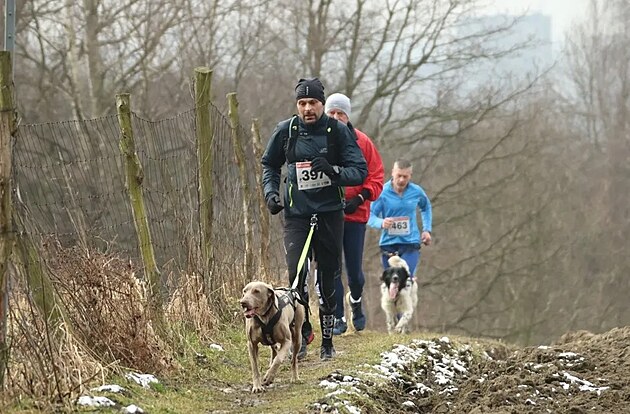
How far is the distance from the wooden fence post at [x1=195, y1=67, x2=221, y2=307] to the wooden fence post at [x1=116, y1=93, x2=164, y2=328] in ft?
5.19

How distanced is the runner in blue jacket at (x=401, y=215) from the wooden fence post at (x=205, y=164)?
2.64 meters

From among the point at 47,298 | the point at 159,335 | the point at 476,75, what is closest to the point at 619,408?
the point at 159,335

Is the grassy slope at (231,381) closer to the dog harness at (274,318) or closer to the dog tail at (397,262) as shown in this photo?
the dog harness at (274,318)

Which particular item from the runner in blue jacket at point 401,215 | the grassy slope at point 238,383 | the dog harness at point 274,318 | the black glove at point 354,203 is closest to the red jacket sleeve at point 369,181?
the black glove at point 354,203

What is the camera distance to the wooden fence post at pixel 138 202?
24.0 feet

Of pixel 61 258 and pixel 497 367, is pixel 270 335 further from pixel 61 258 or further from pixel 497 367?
pixel 497 367

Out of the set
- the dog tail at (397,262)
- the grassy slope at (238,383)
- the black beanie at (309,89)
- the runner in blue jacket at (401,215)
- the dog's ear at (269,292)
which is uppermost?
the black beanie at (309,89)

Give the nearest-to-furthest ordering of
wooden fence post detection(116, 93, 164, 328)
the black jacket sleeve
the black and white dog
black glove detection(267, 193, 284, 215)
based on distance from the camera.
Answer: wooden fence post detection(116, 93, 164, 328)
black glove detection(267, 193, 284, 215)
the black jacket sleeve
the black and white dog

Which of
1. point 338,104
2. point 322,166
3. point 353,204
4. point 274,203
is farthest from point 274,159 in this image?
point 338,104

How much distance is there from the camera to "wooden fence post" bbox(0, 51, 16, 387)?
5.36 m

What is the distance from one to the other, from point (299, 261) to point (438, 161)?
80.5ft

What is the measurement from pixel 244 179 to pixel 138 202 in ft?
12.5

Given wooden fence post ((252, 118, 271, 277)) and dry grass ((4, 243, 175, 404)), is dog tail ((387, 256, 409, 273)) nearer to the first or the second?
wooden fence post ((252, 118, 271, 277))

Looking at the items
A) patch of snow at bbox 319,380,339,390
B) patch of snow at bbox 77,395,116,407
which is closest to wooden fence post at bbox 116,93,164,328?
patch of snow at bbox 319,380,339,390
